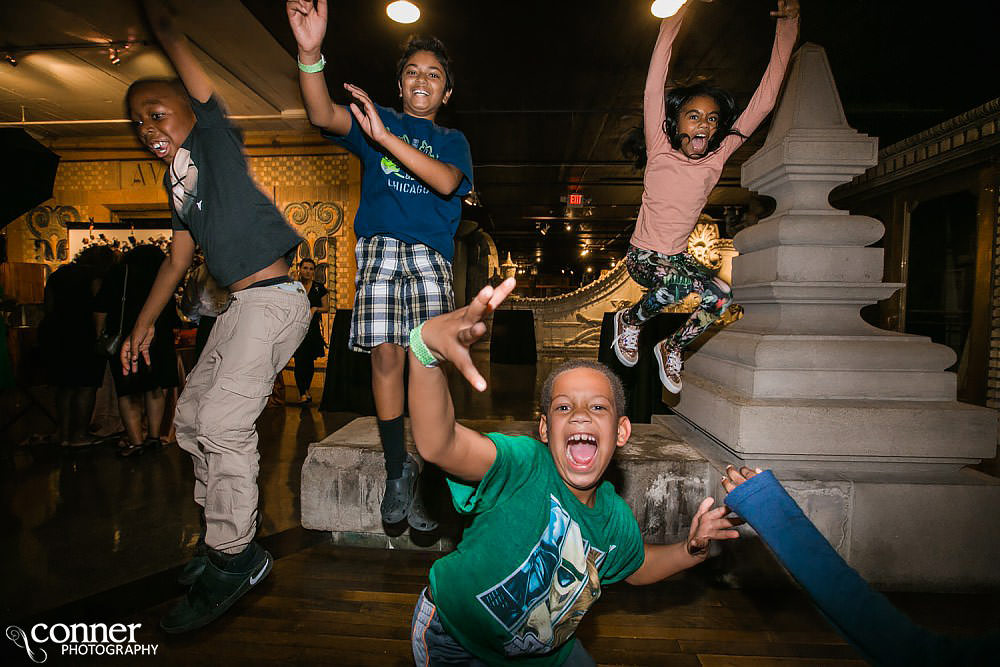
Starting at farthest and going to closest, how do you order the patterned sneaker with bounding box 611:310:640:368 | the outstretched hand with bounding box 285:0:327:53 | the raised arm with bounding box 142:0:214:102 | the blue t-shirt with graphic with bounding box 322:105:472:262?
the patterned sneaker with bounding box 611:310:640:368
the blue t-shirt with graphic with bounding box 322:105:472:262
the raised arm with bounding box 142:0:214:102
the outstretched hand with bounding box 285:0:327:53

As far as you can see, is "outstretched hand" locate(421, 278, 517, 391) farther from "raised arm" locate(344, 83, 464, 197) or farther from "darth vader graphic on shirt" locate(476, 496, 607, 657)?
"raised arm" locate(344, 83, 464, 197)

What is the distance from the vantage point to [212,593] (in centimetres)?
180

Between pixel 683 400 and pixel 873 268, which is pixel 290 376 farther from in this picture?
pixel 873 268

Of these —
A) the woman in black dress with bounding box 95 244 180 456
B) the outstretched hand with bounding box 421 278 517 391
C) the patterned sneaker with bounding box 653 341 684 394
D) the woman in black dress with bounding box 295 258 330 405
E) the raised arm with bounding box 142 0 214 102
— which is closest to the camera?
the outstretched hand with bounding box 421 278 517 391

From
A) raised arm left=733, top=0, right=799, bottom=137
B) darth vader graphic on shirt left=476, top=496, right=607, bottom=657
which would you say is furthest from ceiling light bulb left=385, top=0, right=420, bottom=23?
darth vader graphic on shirt left=476, top=496, right=607, bottom=657

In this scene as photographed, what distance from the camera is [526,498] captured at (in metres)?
1.15

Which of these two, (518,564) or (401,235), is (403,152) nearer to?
(401,235)

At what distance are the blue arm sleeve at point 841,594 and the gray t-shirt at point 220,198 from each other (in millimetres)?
1845

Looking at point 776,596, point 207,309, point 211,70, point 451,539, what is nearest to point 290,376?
point 211,70

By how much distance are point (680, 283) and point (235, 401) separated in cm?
227

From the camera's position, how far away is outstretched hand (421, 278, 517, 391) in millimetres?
906

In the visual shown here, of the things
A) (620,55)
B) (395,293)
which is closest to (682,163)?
(395,293)

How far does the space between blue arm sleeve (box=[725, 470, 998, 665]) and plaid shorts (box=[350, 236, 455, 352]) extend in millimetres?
1378

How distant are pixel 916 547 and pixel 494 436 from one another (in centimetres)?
207
